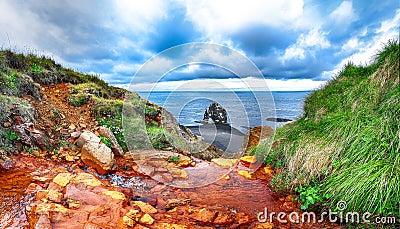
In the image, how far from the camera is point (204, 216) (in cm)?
391

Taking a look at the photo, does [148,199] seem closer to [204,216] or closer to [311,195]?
[204,216]

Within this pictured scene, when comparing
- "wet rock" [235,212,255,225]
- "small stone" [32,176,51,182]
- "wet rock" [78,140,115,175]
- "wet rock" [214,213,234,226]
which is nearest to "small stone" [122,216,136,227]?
"wet rock" [214,213,234,226]

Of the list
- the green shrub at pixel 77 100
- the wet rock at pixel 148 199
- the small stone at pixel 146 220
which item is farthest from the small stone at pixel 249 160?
the green shrub at pixel 77 100

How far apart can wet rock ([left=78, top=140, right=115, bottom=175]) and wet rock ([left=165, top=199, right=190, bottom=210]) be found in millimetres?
2062

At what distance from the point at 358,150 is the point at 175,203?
340cm

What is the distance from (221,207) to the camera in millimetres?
4367

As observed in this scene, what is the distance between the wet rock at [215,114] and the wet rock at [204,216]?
1601cm

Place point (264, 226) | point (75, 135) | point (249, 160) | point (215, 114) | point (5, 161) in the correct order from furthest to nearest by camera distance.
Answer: point (215, 114) → point (249, 160) → point (75, 135) → point (5, 161) → point (264, 226)

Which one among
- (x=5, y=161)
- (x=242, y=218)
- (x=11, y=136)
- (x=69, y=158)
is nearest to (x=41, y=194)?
(x=5, y=161)

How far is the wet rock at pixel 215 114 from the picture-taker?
795 inches

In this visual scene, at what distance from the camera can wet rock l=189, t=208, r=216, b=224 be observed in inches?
150

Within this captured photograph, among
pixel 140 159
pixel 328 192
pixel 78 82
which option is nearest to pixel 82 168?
pixel 140 159

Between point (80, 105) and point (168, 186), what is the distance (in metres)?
5.72

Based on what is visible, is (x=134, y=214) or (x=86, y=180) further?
(x=86, y=180)
